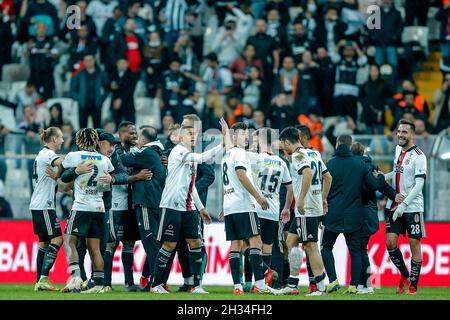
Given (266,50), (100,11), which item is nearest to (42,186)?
(266,50)

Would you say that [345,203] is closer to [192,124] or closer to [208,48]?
[192,124]

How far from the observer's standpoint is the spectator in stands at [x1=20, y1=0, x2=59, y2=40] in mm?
28688

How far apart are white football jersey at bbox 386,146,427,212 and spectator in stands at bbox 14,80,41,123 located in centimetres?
1099

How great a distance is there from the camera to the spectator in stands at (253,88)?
87.9 ft

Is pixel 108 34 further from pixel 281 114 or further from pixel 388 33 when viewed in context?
pixel 388 33

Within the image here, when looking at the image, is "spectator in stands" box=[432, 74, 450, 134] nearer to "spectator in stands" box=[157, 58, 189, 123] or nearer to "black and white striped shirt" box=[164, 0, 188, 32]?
"spectator in stands" box=[157, 58, 189, 123]

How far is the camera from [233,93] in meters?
26.9

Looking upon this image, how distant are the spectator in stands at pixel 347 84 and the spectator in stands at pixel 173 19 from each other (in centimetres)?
416

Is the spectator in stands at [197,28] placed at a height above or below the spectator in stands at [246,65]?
above

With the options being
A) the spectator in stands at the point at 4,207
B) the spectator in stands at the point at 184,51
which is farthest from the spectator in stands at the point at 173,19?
the spectator in stands at the point at 4,207

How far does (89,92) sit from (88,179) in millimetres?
9354

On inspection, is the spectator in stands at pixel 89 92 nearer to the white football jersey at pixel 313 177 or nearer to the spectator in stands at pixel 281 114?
the spectator in stands at pixel 281 114

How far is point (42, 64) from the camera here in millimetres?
27672

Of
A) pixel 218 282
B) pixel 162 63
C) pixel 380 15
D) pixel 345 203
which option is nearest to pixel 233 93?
pixel 162 63
